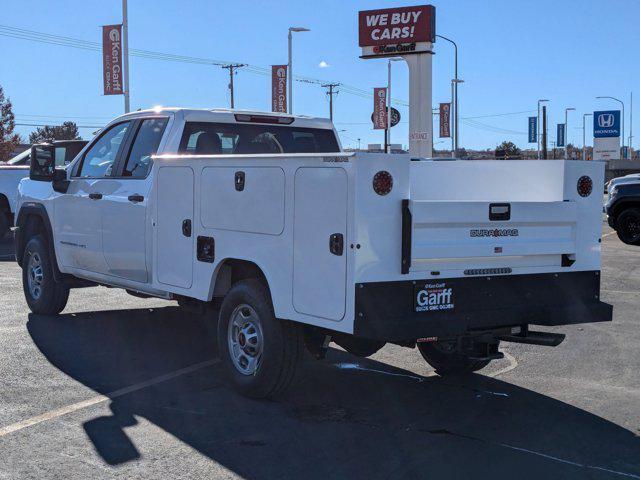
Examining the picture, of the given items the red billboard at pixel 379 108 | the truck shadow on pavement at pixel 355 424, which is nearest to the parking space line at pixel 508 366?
the truck shadow on pavement at pixel 355 424

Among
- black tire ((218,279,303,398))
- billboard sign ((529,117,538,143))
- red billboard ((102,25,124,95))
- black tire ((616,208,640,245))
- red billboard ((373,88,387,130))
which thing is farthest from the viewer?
billboard sign ((529,117,538,143))

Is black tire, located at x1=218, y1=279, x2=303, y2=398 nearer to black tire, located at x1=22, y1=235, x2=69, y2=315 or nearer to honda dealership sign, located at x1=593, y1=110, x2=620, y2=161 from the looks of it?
black tire, located at x1=22, y1=235, x2=69, y2=315

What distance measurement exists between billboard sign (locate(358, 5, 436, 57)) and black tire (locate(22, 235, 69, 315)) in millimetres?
22402

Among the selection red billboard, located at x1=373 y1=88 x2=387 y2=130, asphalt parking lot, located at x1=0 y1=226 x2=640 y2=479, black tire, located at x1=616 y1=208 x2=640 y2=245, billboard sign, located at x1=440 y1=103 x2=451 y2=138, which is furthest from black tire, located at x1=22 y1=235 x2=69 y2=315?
billboard sign, located at x1=440 y1=103 x2=451 y2=138

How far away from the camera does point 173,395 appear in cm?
→ 610

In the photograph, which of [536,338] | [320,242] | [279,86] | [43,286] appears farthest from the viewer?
[279,86]

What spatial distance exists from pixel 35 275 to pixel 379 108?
39.6 metres

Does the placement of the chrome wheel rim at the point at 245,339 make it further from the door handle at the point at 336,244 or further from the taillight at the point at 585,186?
the taillight at the point at 585,186

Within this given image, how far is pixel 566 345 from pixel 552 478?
11.9ft

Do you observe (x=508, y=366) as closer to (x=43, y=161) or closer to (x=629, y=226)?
(x=43, y=161)

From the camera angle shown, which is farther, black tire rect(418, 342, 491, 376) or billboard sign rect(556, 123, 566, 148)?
billboard sign rect(556, 123, 566, 148)

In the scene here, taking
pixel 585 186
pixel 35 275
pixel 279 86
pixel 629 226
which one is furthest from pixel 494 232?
pixel 279 86

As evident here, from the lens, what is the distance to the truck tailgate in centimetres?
521

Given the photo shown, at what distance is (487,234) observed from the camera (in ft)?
18.0
